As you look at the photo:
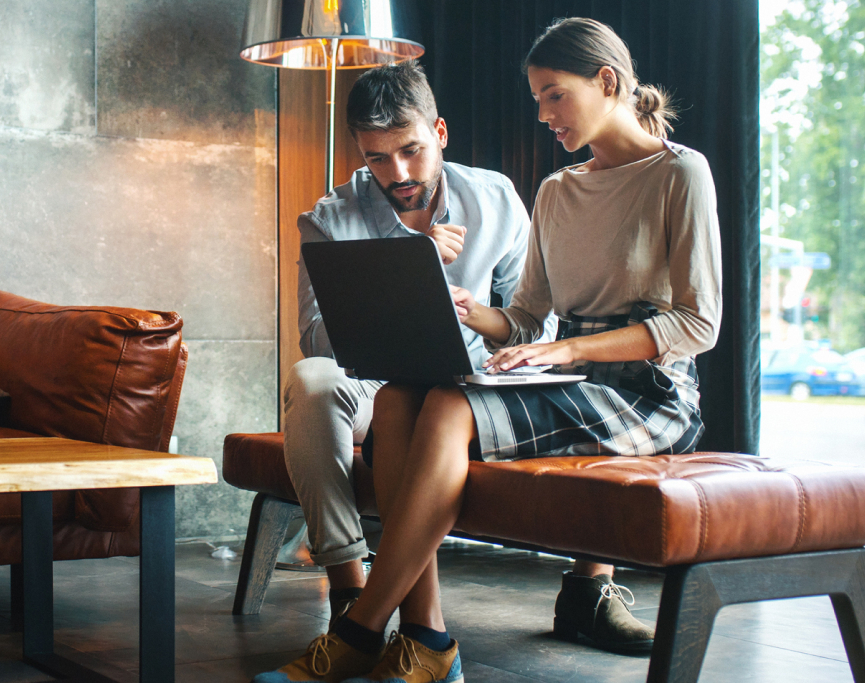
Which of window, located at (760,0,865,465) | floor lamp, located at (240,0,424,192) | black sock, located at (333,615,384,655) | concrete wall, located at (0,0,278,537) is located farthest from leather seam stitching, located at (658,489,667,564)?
concrete wall, located at (0,0,278,537)

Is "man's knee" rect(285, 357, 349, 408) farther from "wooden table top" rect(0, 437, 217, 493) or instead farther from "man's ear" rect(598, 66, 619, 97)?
"man's ear" rect(598, 66, 619, 97)

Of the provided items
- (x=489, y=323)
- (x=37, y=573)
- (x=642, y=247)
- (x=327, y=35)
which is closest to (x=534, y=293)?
(x=489, y=323)

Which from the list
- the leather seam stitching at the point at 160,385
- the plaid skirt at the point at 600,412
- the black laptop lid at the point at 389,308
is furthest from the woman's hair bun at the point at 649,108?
the leather seam stitching at the point at 160,385

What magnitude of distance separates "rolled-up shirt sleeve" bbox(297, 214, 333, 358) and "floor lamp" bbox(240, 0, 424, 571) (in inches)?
34.0

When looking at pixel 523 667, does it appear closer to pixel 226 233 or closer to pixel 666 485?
pixel 666 485

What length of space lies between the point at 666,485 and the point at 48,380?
1502 mm

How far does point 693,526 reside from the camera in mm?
1317

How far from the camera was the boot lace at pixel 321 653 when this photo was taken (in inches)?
59.2

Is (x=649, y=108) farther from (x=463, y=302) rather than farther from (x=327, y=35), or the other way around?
(x=327, y=35)

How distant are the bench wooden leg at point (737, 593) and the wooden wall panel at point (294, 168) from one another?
238cm

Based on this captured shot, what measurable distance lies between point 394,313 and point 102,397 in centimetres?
91

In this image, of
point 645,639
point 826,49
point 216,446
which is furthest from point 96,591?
point 826,49

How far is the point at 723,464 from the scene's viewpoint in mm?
1518

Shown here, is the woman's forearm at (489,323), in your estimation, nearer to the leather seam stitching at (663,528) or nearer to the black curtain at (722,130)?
the leather seam stitching at (663,528)
